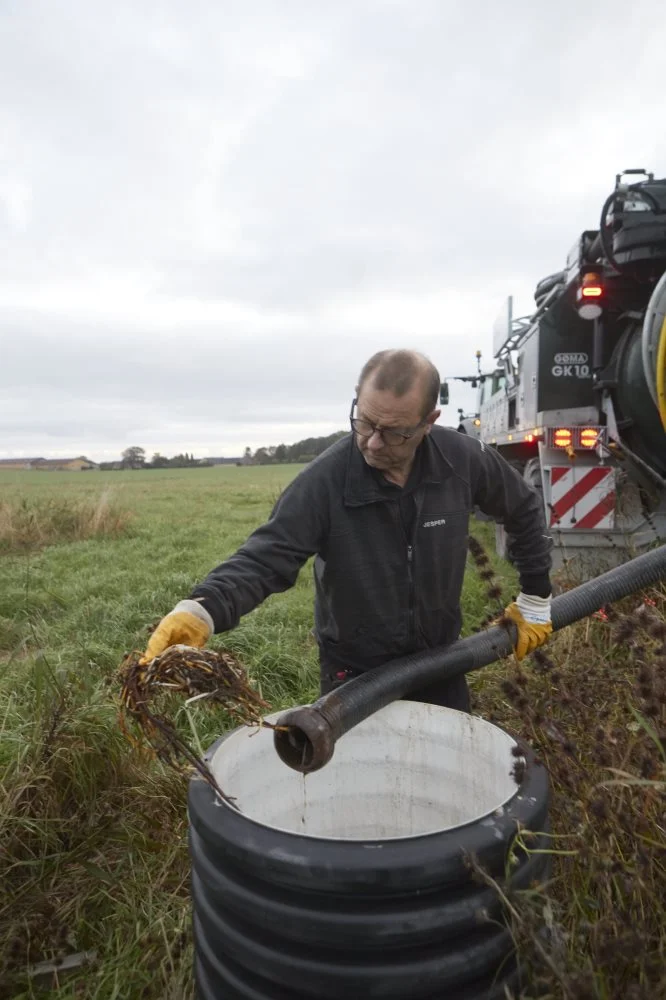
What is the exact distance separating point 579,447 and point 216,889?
15.8 feet

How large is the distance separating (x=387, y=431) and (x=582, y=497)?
12.0 feet

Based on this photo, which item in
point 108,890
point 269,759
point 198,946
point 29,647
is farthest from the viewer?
point 29,647

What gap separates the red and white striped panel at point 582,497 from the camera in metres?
5.35

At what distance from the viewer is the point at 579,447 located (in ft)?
17.8

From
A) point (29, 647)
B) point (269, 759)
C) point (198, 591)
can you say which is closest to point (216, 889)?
point (269, 759)

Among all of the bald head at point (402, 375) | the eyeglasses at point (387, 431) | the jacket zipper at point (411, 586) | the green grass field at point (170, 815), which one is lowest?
the green grass field at point (170, 815)

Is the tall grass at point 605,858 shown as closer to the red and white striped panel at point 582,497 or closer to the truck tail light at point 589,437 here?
the red and white striped panel at point 582,497

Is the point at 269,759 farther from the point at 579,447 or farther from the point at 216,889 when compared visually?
the point at 579,447

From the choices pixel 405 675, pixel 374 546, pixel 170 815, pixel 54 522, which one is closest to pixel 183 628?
pixel 405 675

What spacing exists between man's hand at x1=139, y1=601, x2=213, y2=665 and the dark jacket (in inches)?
10.9

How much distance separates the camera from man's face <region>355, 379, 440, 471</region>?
7.18ft

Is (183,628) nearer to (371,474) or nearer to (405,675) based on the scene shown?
(405,675)

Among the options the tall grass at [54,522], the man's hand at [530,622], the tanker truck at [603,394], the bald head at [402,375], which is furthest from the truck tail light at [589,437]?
the tall grass at [54,522]

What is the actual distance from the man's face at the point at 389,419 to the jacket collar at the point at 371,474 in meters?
0.05
